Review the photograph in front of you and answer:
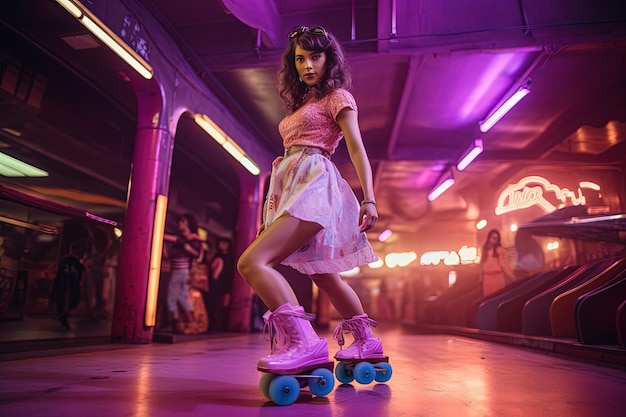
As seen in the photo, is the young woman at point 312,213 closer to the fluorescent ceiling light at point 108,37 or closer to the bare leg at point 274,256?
the bare leg at point 274,256

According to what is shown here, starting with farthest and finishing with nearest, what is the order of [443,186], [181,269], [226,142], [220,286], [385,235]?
1. [385,235]
2. [443,186]
3. [220,286]
4. [226,142]
5. [181,269]

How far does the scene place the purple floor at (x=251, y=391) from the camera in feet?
4.72

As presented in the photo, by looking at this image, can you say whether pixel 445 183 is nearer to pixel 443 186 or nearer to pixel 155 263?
pixel 443 186

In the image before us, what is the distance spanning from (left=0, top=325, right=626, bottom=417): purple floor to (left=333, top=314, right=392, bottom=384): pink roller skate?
57 millimetres

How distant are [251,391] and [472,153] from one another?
635 cm

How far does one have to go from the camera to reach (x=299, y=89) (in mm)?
2070

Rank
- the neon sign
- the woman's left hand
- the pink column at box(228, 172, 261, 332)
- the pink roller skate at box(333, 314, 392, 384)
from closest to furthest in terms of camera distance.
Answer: the woman's left hand → the pink roller skate at box(333, 314, 392, 384) → the pink column at box(228, 172, 261, 332) → the neon sign

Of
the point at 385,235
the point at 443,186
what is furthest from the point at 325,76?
the point at 385,235

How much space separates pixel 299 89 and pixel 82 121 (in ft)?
14.6

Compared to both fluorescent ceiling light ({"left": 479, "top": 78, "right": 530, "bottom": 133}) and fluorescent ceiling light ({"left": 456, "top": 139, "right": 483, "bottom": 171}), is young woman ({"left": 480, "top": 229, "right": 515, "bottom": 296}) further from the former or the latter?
fluorescent ceiling light ({"left": 479, "top": 78, "right": 530, "bottom": 133})

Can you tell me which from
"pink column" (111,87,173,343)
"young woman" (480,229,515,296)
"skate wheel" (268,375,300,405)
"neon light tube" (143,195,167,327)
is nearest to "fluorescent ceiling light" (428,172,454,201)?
"young woman" (480,229,515,296)

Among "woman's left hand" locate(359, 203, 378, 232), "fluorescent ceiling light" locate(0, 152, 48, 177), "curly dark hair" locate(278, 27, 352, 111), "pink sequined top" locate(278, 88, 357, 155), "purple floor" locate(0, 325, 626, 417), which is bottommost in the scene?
"purple floor" locate(0, 325, 626, 417)

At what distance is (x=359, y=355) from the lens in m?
1.98

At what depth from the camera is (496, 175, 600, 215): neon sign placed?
7.50 metres
